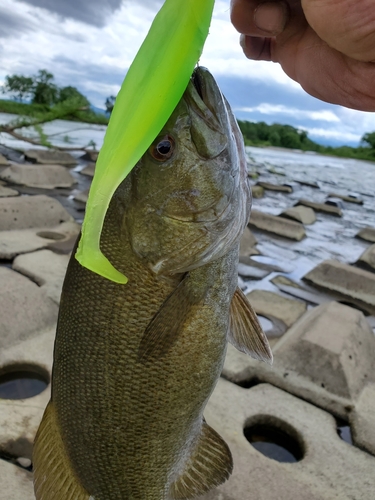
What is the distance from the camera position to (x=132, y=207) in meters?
1.68

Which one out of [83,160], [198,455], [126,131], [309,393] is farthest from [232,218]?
[83,160]

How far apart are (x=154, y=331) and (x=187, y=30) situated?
103 centimetres

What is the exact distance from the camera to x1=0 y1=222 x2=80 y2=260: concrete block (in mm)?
6871

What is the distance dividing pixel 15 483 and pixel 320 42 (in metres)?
3.16

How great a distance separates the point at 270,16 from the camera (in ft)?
6.50

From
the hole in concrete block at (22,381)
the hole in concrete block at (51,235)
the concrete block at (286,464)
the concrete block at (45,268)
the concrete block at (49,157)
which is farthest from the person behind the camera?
the concrete block at (49,157)

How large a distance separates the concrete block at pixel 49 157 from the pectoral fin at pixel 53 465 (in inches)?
688

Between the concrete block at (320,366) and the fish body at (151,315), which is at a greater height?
the fish body at (151,315)

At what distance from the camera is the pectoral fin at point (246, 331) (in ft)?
6.48

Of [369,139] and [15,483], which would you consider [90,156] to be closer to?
[15,483]

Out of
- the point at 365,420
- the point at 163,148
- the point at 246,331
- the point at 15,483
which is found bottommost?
the point at 15,483

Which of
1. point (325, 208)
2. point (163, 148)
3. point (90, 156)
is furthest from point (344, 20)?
point (90, 156)

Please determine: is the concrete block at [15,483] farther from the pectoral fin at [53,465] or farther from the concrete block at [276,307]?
the concrete block at [276,307]

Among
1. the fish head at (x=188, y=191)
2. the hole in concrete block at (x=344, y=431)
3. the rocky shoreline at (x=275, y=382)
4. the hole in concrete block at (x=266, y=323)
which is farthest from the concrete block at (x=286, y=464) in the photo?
the fish head at (x=188, y=191)
